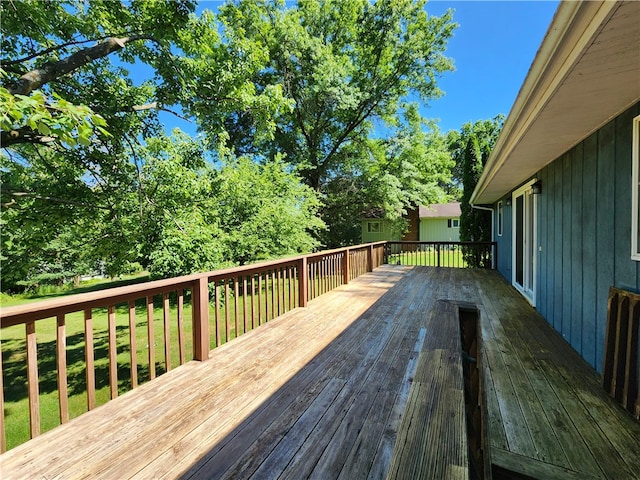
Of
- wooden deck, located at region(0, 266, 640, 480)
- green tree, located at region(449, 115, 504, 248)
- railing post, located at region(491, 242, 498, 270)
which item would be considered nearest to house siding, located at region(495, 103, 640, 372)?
wooden deck, located at region(0, 266, 640, 480)

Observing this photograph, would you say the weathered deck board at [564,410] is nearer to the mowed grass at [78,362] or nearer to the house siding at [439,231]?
the mowed grass at [78,362]

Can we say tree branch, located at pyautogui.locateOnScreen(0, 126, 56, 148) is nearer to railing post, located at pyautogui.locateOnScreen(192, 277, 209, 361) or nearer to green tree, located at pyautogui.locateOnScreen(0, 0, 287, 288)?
green tree, located at pyautogui.locateOnScreen(0, 0, 287, 288)

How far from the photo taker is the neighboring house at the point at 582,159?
143cm

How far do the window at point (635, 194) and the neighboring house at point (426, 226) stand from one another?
18.3 metres

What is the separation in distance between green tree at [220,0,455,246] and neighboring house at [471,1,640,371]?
9270 mm

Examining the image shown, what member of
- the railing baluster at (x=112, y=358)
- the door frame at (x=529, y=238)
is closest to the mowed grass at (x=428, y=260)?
the door frame at (x=529, y=238)

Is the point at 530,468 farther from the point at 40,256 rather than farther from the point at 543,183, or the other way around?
the point at 40,256

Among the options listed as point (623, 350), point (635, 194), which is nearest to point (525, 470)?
point (623, 350)

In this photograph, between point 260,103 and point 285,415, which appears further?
point 260,103

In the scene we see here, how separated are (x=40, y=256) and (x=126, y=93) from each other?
282 cm

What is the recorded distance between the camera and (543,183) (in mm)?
4352

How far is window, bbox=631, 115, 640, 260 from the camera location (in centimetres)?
217

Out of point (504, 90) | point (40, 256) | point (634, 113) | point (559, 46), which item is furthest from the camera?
point (504, 90)

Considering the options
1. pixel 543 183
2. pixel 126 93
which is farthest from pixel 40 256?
pixel 543 183
